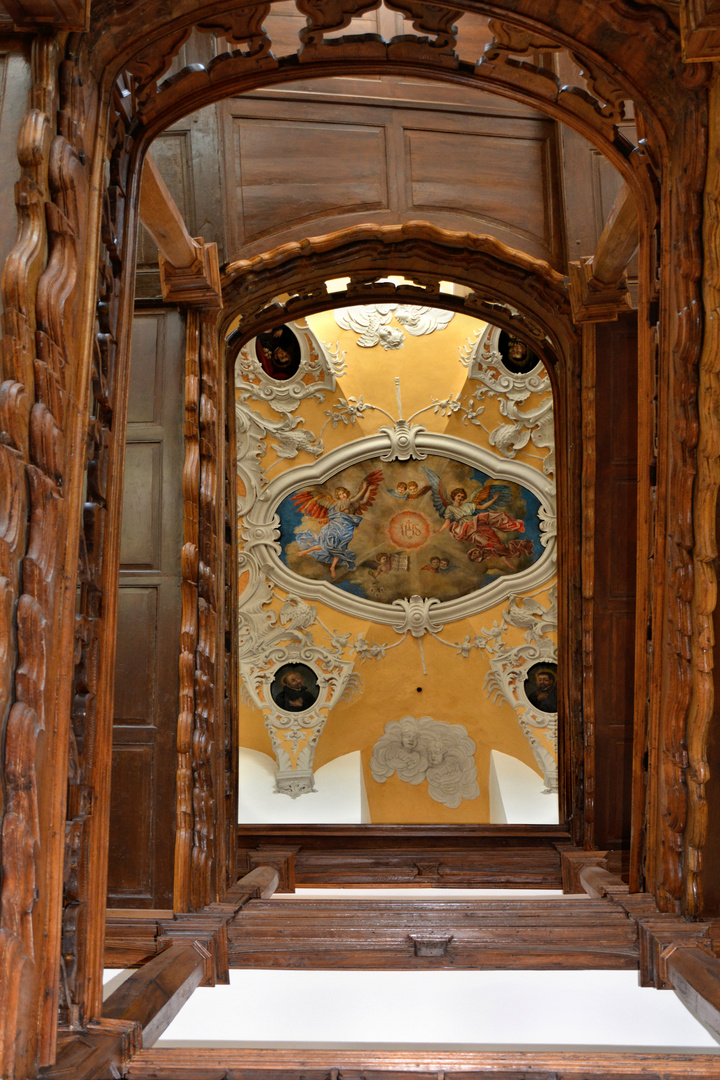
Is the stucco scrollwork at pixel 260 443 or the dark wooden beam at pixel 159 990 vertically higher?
the stucco scrollwork at pixel 260 443

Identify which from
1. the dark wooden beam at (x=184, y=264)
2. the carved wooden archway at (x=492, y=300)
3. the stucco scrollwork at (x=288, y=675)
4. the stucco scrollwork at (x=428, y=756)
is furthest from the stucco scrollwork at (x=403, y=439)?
the dark wooden beam at (x=184, y=264)

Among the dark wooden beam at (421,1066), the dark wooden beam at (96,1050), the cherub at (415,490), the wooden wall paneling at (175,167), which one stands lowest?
the dark wooden beam at (421,1066)

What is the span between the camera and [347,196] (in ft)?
18.6

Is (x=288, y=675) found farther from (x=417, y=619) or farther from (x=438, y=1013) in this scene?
(x=438, y=1013)

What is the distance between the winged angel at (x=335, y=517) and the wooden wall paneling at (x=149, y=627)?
262 inches

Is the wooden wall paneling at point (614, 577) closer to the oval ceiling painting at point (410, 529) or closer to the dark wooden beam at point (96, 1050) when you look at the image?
the dark wooden beam at point (96, 1050)

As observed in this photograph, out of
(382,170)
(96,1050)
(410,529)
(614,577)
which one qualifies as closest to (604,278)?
(382,170)

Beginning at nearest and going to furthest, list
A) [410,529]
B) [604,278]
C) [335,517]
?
[604,278] → [335,517] → [410,529]

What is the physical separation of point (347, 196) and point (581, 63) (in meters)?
2.60

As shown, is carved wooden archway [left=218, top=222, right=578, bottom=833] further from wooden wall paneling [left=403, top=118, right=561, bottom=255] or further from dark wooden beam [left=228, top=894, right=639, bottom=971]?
dark wooden beam [left=228, top=894, right=639, bottom=971]

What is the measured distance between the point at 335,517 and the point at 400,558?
3.49 feet

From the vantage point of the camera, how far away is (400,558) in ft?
41.4

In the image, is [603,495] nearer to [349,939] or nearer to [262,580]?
[349,939]

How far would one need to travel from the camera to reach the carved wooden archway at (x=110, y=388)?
228 cm
